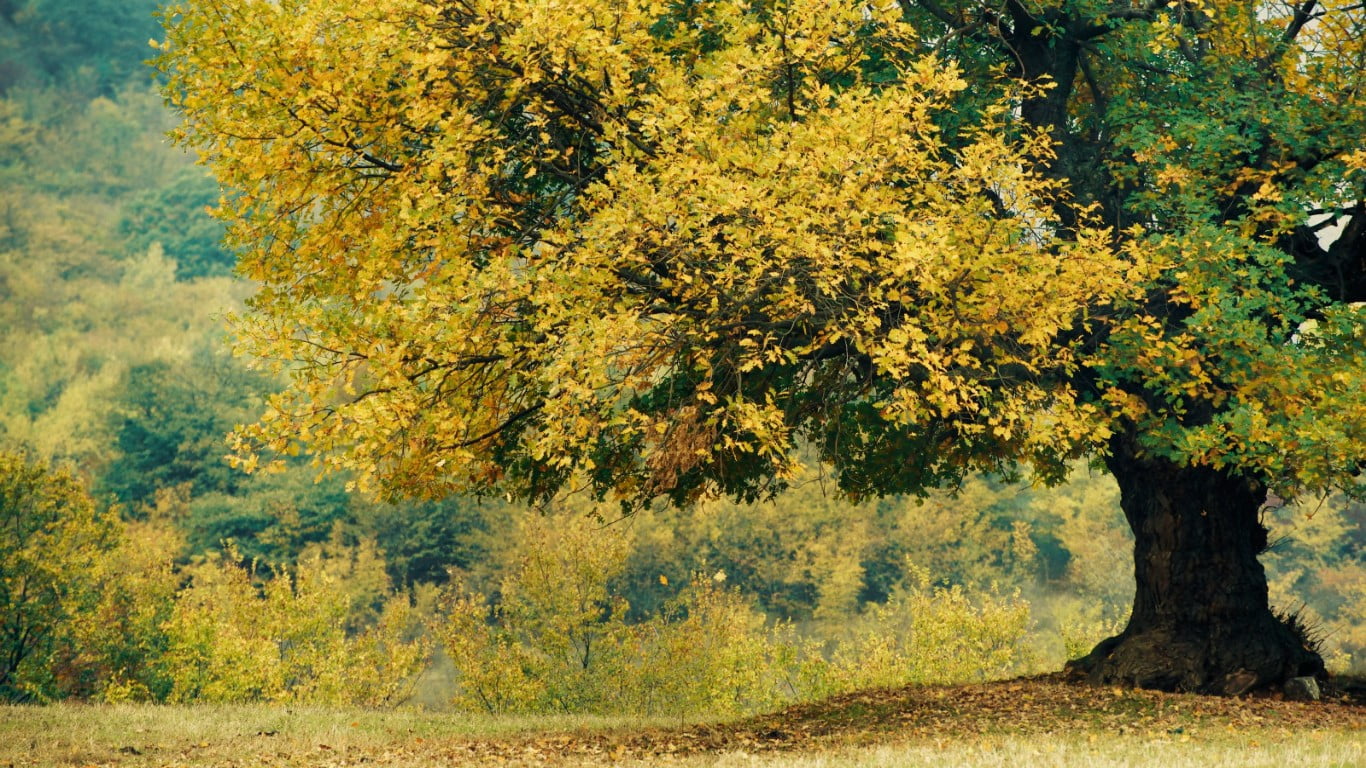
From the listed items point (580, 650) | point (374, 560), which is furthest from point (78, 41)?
point (580, 650)

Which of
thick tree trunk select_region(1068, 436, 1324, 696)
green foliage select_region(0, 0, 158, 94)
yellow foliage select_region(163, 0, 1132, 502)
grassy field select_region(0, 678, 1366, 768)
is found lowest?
grassy field select_region(0, 678, 1366, 768)

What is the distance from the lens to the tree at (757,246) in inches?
405

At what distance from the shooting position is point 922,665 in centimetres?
3089

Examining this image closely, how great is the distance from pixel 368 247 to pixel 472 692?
19.7 m

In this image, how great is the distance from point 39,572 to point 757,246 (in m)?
23.1

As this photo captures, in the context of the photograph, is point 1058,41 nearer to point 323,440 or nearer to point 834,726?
point 834,726

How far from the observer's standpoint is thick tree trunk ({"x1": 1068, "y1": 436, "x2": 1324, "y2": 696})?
1402 cm

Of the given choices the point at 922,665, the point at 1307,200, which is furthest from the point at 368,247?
the point at 922,665

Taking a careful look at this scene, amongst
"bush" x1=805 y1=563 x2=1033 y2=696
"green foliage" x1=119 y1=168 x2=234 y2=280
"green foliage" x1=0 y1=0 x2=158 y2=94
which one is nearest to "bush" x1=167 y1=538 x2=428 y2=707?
"bush" x1=805 y1=563 x2=1033 y2=696

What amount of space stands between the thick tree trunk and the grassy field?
57 cm

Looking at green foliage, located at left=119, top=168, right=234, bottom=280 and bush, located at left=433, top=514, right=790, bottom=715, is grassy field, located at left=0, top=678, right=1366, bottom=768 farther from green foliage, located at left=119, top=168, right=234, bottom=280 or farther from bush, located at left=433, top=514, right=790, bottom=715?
green foliage, located at left=119, top=168, right=234, bottom=280

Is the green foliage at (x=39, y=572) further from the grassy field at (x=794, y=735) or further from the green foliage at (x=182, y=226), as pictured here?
the green foliage at (x=182, y=226)

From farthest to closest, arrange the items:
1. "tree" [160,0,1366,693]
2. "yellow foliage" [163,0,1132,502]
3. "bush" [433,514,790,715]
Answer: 1. "bush" [433,514,790,715]
2. "tree" [160,0,1366,693]
3. "yellow foliage" [163,0,1132,502]

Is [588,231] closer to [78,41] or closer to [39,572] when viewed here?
[39,572]
